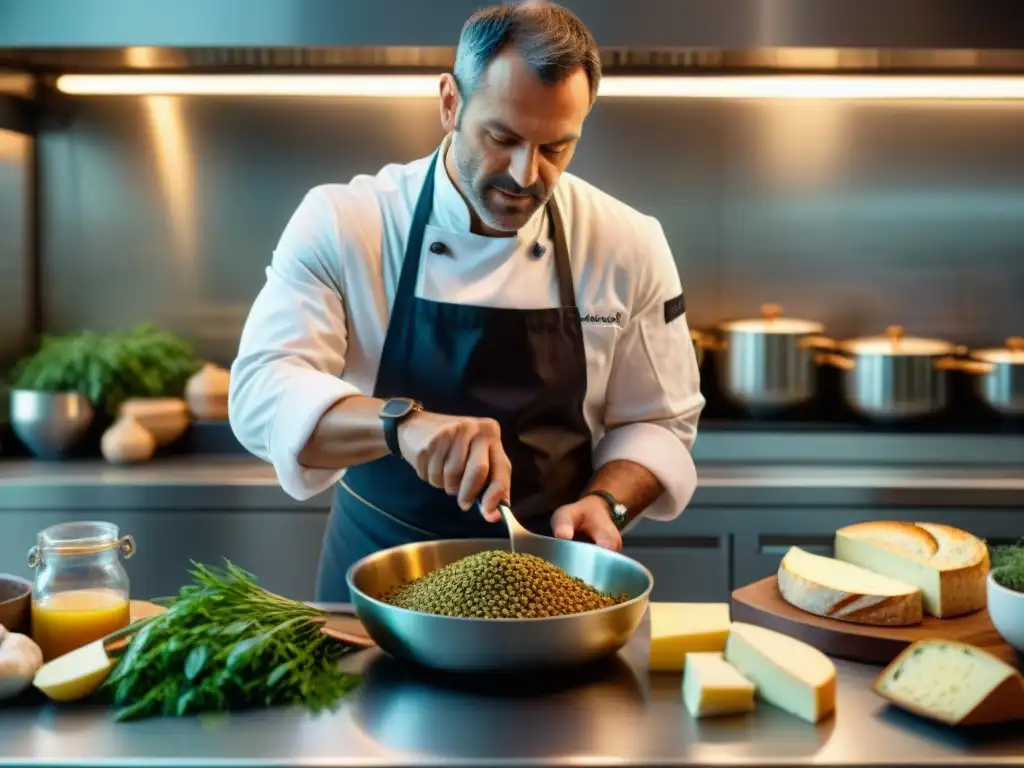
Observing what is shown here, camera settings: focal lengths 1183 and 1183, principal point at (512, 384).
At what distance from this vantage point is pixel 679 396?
2.12 meters

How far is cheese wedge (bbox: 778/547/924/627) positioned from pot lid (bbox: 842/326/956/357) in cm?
174

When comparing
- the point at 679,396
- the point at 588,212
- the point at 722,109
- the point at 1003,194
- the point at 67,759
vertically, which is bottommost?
the point at 67,759

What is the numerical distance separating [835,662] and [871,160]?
2.36m

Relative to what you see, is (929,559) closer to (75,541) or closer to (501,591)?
(501,591)

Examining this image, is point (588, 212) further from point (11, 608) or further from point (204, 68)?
point (204, 68)

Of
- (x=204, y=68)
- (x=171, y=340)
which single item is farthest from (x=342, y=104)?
(x=171, y=340)

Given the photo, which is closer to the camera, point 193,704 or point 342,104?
point 193,704

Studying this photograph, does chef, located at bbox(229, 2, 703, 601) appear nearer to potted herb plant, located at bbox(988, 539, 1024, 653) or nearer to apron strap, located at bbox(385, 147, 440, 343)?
apron strap, located at bbox(385, 147, 440, 343)

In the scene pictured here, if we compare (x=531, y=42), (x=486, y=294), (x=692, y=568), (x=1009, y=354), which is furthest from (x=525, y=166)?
(x=1009, y=354)

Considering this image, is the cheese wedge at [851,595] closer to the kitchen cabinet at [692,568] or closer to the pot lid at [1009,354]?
the kitchen cabinet at [692,568]

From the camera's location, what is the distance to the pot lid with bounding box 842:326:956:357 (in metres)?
3.24

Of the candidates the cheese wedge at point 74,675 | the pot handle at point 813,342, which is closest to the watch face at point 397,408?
the cheese wedge at point 74,675

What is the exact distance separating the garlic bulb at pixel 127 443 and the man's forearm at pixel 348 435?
5.11ft

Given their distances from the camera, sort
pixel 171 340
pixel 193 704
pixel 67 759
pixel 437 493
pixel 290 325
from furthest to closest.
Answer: pixel 171 340
pixel 437 493
pixel 290 325
pixel 193 704
pixel 67 759
